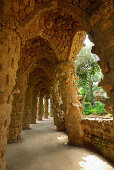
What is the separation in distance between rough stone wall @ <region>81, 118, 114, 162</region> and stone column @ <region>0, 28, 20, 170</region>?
11.1 feet

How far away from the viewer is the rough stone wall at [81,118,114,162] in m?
3.44

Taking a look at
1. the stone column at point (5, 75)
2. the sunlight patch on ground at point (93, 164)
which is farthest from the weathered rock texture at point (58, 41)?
the sunlight patch on ground at point (93, 164)

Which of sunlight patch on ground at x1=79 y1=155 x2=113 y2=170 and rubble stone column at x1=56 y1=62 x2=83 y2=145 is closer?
sunlight patch on ground at x1=79 y1=155 x2=113 y2=170

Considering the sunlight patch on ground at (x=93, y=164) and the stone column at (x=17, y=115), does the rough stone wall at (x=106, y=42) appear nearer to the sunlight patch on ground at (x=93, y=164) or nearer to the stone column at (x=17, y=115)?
the sunlight patch on ground at (x=93, y=164)

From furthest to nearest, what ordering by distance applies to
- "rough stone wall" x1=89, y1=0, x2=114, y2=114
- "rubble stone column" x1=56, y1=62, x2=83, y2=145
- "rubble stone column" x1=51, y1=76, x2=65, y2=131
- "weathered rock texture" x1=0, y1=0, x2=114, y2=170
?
"rubble stone column" x1=51, y1=76, x2=65, y2=131 < "rubble stone column" x1=56, y1=62, x2=83, y2=145 < "weathered rock texture" x1=0, y1=0, x2=114, y2=170 < "rough stone wall" x1=89, y1=0, x2=114, y2=114

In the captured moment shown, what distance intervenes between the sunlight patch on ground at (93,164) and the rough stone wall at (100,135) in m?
0.45

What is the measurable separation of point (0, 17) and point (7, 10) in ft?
1.08

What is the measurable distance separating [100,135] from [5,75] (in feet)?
13.6

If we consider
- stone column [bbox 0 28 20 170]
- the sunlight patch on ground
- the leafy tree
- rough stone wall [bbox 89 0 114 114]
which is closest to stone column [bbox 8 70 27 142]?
stone column [bbox 0 28 20 170]

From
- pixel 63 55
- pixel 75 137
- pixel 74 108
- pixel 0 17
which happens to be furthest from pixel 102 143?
pixel 0 17

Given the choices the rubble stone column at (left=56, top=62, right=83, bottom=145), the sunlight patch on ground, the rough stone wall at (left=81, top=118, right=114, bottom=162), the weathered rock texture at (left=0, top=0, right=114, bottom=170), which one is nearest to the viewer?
the weathered rock texture at (left=0, top=0, right=114, bottom=170)

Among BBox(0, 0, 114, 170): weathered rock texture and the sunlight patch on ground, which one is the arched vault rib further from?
the sunlight patch on ground

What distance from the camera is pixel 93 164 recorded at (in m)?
3.07

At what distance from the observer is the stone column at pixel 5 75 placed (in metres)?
2.32
